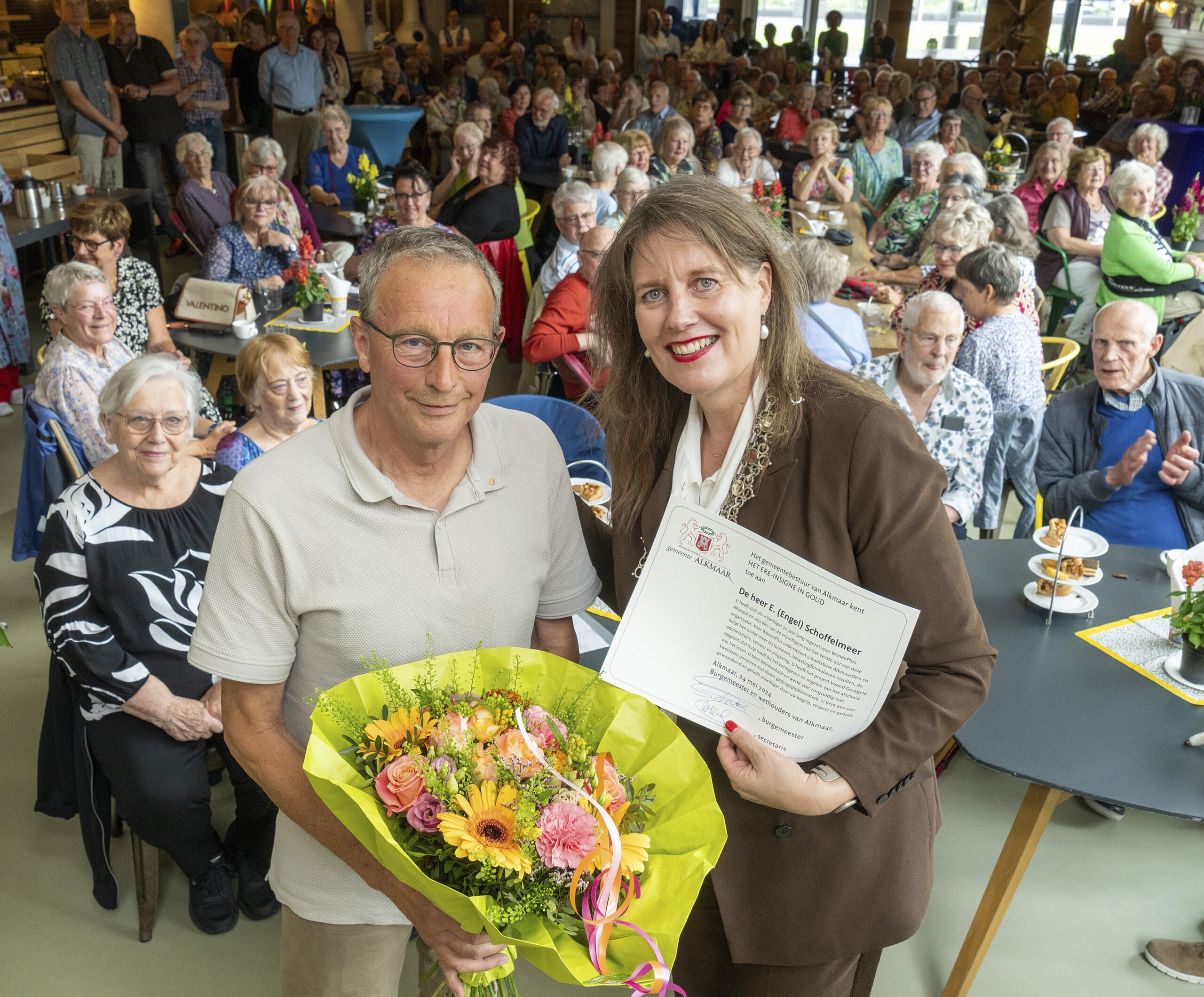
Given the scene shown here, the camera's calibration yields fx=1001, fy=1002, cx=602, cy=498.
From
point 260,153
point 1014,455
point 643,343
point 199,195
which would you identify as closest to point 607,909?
point 643,343

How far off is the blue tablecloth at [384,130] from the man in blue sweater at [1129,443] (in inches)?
269

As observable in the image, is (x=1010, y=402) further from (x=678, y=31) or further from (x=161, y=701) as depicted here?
(x=678, y=31)

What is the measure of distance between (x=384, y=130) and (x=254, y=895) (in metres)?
7.65

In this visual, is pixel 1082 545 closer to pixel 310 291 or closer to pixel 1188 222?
pixel 310 291

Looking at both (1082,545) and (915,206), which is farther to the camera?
(915,206)

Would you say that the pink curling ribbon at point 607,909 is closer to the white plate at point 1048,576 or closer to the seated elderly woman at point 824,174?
the white plate at point 1048,576

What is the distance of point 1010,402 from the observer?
385cm

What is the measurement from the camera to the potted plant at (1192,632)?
2205 mm

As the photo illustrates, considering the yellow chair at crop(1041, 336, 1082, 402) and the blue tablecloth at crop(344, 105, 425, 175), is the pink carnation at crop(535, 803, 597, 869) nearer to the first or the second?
the yellow chair at crop(1041, 336, 1082, 402)

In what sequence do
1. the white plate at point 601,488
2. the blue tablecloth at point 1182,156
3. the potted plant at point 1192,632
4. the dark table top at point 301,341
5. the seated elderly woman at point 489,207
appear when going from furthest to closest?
the blue tablecloth at point 1182,156, the seated elderly woman at point 489,207, the dark table top at point 301,341, the white plate at point 601,488, the potted plant at point 1192,632

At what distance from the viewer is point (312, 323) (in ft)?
15.1

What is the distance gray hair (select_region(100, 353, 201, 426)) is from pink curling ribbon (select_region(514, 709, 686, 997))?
1.92 metres

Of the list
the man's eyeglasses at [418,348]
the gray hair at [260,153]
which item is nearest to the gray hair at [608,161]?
the gray hair at [260,153]

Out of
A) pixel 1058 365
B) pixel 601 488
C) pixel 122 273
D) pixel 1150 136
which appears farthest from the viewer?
pixel 1150 136
